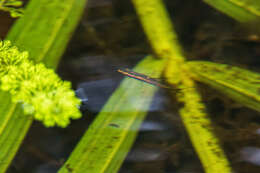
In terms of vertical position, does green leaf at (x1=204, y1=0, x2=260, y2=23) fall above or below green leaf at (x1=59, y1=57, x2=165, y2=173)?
above

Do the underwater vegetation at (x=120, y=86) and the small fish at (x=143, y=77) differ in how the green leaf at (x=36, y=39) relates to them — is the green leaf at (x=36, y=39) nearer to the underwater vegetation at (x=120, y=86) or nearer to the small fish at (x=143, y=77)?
the underwater vegetation at (x=120, y=86)

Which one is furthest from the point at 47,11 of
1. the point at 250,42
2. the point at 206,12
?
the point at 250,42

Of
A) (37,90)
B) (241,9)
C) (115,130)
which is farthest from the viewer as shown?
(241,9)

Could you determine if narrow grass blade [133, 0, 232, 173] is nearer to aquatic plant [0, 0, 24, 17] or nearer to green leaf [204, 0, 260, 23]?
green leaf [204, 0, 260, 23]

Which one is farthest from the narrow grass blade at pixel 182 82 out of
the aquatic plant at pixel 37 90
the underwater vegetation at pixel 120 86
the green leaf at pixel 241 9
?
the aquatic plant at pixel 37 90

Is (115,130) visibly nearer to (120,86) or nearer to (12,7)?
(120,86)

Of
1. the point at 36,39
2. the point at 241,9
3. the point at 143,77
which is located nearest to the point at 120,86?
the point at 143,77

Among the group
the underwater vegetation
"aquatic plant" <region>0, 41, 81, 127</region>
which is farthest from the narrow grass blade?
"aquatic plant" <region>0, 41, 81, 127</region>
